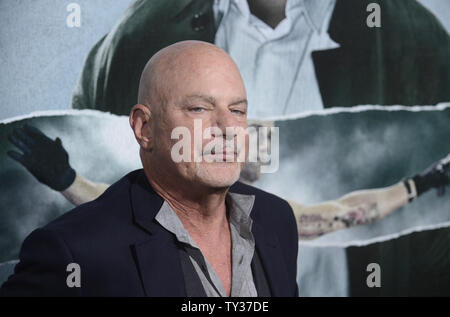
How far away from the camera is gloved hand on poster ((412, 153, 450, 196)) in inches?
95.2

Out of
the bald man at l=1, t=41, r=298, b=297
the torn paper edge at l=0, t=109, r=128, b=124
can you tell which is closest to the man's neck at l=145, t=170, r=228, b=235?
the bald man at l=1, t=41, r=298, b=297

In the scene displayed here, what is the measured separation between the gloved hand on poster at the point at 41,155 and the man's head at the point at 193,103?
112 cm

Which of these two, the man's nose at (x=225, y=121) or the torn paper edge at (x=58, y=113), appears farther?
the torn paper edge at (x=58, y=113)

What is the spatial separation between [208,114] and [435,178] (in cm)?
171

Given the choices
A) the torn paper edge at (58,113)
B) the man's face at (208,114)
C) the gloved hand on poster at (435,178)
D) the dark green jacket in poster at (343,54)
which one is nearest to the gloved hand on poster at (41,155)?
the torn paper edge at (58,113)

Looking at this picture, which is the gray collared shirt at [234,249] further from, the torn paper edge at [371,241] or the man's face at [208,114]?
the torn paper edge at [371,241]

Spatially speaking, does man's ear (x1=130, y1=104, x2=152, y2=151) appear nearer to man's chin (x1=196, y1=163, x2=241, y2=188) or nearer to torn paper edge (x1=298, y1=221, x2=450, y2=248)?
man's chin (x1=196, y1=163, x2=241, y2=188)

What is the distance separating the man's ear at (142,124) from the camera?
117cm

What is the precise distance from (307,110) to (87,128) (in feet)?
3.13

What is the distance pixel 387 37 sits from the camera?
7.77 feet

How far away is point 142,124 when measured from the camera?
1.18m
